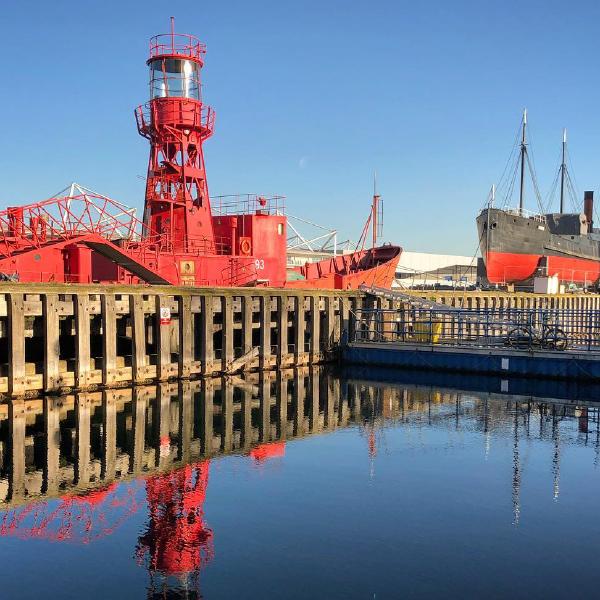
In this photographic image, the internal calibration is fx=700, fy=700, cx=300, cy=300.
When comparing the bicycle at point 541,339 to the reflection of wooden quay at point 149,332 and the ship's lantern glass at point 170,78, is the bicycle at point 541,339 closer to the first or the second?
the reflection of wooden quay at point 149,332

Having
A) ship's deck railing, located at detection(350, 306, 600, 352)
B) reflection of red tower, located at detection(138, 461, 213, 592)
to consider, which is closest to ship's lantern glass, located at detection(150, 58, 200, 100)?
ship's deck railing, located at detection(350, 306, 600, 352)

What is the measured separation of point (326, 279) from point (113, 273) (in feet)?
51.7

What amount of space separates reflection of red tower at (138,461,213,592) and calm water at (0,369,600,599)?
4 centimetres

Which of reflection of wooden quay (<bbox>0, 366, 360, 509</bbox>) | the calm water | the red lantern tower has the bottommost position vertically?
the calm water

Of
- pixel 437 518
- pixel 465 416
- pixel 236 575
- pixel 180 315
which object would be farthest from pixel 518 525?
pixel 180 315

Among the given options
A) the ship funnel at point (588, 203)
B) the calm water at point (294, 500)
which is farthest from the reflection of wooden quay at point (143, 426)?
the ship funnel at point (588, 203)

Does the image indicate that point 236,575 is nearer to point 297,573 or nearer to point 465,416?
point 297,573

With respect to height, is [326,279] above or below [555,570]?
above

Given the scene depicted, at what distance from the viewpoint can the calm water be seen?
34.3 feet

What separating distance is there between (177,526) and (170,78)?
29.8 meters

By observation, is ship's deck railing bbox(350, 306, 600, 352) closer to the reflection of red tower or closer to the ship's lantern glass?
the ship's lantern glass

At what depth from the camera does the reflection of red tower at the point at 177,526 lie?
1100 centimetres

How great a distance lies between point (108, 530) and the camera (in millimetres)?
12484

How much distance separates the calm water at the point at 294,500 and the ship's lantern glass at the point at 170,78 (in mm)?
19398
